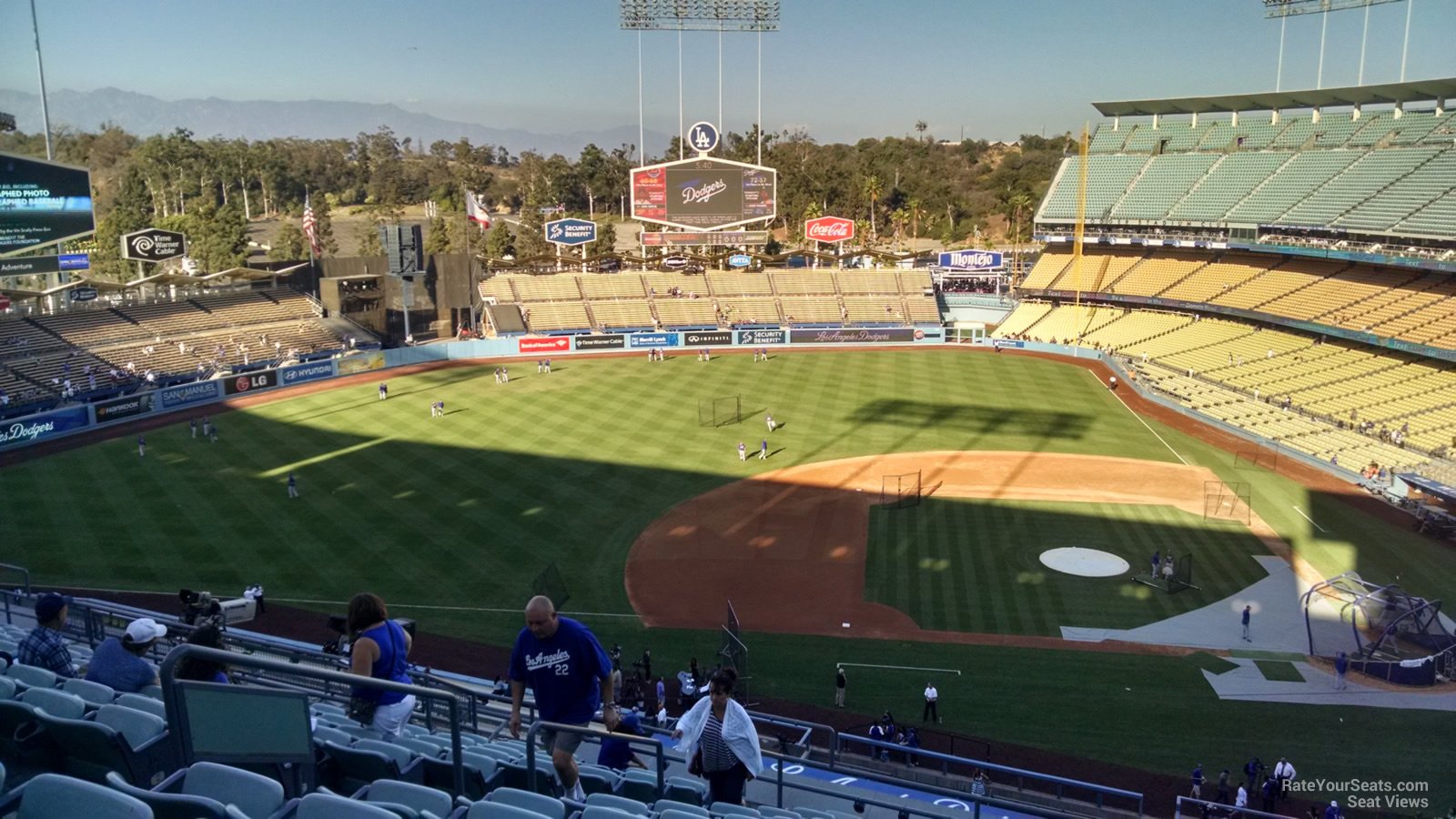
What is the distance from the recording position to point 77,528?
32.3 m

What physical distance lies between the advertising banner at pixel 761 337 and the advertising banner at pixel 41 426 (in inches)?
1569

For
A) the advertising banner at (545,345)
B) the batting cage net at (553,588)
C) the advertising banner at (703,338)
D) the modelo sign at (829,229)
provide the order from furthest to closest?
the modelo sign at (829,229)
the advertising banner at (703,338)
the advertising banner at (545,345)
the batting cage net at (553,588)

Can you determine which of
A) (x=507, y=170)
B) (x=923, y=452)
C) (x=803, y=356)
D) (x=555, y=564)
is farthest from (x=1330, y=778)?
(x=507, y=170)

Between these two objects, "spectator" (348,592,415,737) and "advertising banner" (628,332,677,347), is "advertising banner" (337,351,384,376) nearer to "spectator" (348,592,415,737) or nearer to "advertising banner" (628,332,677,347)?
"advertising banner" (628,332,677,347)

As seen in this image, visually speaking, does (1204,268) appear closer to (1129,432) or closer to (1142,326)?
(1142,326)

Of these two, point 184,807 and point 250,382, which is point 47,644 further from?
point 250,382

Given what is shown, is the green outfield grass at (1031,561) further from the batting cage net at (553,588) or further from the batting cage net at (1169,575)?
the batting cage net at (553,588)

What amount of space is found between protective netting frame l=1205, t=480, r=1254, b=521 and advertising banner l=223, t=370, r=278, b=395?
46.2 meters

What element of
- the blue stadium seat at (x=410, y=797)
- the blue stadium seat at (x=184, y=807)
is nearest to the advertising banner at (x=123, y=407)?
the blue stadium seat at (x=410, y=797)

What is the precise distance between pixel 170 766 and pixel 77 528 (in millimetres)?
31061

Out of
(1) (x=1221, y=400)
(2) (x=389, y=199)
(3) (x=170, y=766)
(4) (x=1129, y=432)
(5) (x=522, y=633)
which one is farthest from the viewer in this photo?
(2) (x=389, y=199)

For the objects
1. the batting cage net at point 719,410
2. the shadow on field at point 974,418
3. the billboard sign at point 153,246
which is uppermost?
the billboard sign at point 153,246

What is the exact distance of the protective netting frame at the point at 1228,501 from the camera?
34.6m

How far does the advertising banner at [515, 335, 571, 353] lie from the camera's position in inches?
2608
